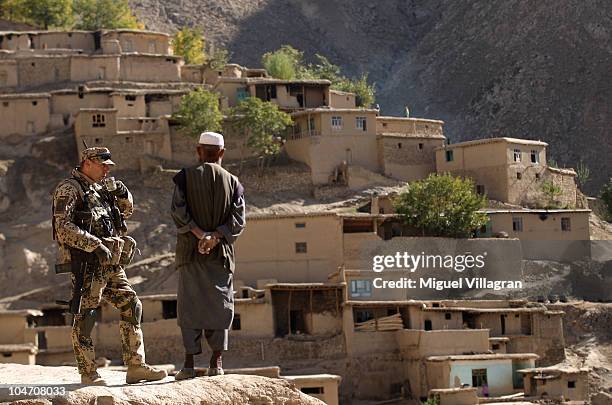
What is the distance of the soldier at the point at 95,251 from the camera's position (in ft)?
25.6

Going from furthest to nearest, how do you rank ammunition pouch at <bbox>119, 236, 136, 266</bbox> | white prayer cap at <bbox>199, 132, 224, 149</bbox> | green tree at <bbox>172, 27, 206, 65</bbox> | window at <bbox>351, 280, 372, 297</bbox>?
green tree at <bbox>172, 27, 206, 65</bbox>, window at <bbox>351, 280, 372, 297</bbox>, white prayer cap at <bbox>199, 132, 224, 149</bbox>, ammunition pouch at <bbox>119, 236, 136, 266</bbox>

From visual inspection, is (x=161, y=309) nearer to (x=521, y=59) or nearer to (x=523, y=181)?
(x=523, y=181)

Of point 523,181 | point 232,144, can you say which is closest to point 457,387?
point 523,181

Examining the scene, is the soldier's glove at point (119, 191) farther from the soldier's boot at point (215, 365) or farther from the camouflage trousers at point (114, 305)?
the soldier's boot at point (215, 365)

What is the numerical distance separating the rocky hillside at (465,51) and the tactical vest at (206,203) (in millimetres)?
49010

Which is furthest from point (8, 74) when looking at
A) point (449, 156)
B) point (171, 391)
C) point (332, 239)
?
point (171, 391)

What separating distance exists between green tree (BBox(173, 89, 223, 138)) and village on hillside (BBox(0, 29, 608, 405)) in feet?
2.78

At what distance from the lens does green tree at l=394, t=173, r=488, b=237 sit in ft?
118

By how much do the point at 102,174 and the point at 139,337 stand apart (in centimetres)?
103

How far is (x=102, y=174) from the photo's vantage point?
809 cm

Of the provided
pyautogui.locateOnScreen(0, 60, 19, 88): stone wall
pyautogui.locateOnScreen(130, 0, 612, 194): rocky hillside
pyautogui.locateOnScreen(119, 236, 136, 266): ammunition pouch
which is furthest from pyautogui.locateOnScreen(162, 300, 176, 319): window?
pyautogui.locateOnScreen(130, 0, 612, 194): rocky hillside

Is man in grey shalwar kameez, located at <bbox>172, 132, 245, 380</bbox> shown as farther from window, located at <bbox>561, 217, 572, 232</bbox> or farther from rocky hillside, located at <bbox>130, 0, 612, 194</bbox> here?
rocky hillside, located at <bbox>130, 0, 612, 194</bbox>

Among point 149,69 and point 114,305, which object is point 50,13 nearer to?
point 149,69

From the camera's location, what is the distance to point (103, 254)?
25.7ft
